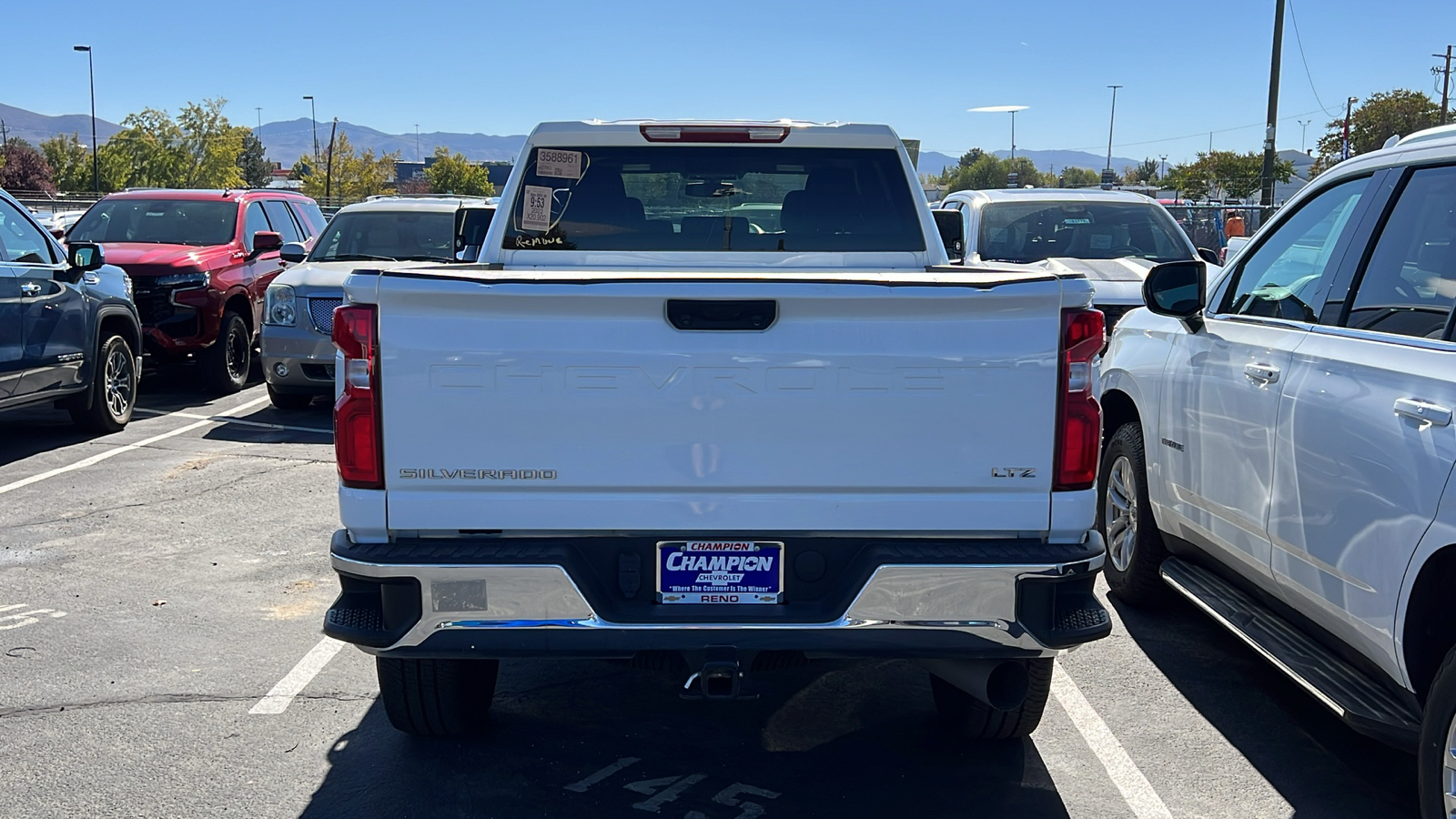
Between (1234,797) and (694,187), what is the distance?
3.01 meters

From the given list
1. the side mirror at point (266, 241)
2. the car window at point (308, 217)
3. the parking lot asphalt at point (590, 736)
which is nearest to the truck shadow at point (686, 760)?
the parking lot asphalt at point (590, 736)

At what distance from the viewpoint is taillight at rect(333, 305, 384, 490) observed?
3.48 m

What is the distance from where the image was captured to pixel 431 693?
423 cm

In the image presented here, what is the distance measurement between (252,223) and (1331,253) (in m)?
12.0

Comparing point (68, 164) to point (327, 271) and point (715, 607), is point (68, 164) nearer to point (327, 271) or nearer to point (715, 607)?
point (327, 271)

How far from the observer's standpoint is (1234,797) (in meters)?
4.10

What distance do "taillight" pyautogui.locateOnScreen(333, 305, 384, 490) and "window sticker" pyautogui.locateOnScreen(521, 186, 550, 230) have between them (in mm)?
1937

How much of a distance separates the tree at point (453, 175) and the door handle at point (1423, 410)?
102 m

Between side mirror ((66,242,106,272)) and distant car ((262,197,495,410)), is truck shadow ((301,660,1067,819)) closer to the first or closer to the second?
distant car ((262,197,495,410))

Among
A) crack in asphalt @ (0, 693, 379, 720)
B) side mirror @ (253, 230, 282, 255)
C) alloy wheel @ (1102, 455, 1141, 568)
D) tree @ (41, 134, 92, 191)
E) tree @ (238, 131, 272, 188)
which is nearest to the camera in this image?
crack in asphalt @ (0, 693, 379, 720)

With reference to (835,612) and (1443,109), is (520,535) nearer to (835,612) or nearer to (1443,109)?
(835,612)

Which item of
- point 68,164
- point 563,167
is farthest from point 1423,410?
point 68,164

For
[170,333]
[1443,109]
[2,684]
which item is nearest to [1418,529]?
[2,684]

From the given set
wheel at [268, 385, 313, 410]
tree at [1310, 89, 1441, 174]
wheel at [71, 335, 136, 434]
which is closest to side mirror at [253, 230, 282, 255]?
wheel at [268, 385, 313, 410]
